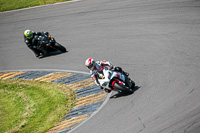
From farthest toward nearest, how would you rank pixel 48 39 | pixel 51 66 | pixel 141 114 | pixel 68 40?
pixel 68 40
pixel 48 39
pixel 51 66
pixel 141 114

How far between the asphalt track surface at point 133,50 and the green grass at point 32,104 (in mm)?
1713

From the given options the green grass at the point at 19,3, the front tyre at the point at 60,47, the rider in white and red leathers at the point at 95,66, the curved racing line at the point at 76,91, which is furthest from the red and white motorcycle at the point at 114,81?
the green grass at the point at 19,3

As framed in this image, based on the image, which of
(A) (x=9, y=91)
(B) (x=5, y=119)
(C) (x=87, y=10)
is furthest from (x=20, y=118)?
(C) (x=87, y=10)

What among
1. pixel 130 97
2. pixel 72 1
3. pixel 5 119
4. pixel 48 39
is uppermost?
pixel 72 1

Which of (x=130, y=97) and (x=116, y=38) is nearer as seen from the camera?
(x=130, y=97)

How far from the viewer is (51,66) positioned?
1642cm

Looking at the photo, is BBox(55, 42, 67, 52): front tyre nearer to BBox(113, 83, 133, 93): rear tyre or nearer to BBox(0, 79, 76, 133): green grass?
BBox(0, 79, 76, 133): green grass

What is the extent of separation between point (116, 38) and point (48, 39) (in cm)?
394

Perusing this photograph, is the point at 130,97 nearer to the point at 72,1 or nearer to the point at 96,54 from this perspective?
the point at 96,54

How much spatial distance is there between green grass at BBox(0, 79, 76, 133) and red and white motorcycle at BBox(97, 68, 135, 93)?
1.89 meters

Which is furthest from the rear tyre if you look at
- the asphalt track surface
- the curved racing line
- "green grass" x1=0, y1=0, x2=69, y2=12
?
"green grass" x1=0, y1=0, x2=69, y2=12

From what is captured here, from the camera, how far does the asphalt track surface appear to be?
923cm

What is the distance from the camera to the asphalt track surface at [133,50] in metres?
9.23

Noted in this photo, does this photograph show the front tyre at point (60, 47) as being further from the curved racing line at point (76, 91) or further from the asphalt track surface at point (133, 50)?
the curved racing line at point (76, 91)
